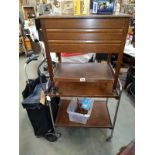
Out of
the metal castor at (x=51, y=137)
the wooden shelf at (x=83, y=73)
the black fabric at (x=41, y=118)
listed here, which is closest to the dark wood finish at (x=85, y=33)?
the wooden shelf at (x=83, y=73)

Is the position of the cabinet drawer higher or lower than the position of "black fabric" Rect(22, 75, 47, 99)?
higher

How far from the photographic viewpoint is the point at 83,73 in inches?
47.6

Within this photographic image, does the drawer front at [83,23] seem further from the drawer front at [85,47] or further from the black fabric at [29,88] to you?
the black fabric at [29,88]

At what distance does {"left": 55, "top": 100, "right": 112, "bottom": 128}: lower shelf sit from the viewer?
59.4 inches

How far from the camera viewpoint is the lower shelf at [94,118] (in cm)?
151

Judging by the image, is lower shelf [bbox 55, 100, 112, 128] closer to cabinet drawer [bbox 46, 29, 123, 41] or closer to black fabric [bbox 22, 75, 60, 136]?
black fabric [bbox 22, 75, 60, 136]

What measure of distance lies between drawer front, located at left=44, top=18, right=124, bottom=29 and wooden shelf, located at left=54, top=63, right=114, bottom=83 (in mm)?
407

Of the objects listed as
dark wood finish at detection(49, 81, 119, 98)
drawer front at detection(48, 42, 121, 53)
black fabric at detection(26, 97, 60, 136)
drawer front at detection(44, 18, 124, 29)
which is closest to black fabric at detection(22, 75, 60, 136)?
black fabric at detection(26, 97, 60, 136)

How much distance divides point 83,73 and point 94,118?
62 cm

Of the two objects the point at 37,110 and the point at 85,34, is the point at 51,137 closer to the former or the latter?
the point at 37,110

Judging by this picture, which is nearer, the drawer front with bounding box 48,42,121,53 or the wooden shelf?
the drawer front with bounding box 48,42,121,53

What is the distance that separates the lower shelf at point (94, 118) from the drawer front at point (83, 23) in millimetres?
1018
